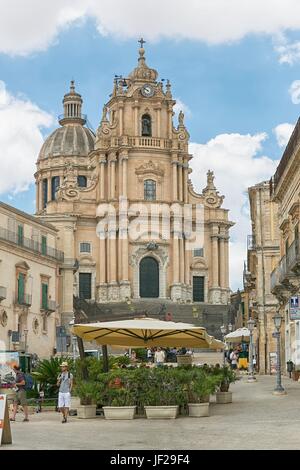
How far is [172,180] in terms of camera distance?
74438 mm

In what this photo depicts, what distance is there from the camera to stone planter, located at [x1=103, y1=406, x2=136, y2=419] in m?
20.0

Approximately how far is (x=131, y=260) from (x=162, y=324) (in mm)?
51814

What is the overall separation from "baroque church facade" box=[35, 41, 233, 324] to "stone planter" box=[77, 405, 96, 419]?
49.7 meters

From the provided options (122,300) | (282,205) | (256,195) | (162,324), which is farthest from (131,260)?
(162,324)

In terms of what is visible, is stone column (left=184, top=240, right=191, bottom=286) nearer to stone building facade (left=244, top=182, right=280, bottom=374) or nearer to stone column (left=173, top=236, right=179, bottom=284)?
stone column (left=173, top=236, right=179, bottom=284)

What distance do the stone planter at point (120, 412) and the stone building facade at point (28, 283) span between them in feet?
95.5

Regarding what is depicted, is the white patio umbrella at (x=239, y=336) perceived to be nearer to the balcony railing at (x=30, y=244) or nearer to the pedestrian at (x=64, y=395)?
the balcony railing at (x=30, y=244)

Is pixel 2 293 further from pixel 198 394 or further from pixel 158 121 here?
pixel 198 394

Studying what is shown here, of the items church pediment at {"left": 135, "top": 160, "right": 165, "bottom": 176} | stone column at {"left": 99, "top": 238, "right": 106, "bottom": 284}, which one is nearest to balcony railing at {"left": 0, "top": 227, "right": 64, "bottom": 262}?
stone column at {"left": 99, "top": 238, "right": 106, "bottom": 284}

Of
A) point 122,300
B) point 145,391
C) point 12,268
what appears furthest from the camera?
point 122,300

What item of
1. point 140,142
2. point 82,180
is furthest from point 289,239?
point 82,180

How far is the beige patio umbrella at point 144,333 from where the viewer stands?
21.0m
